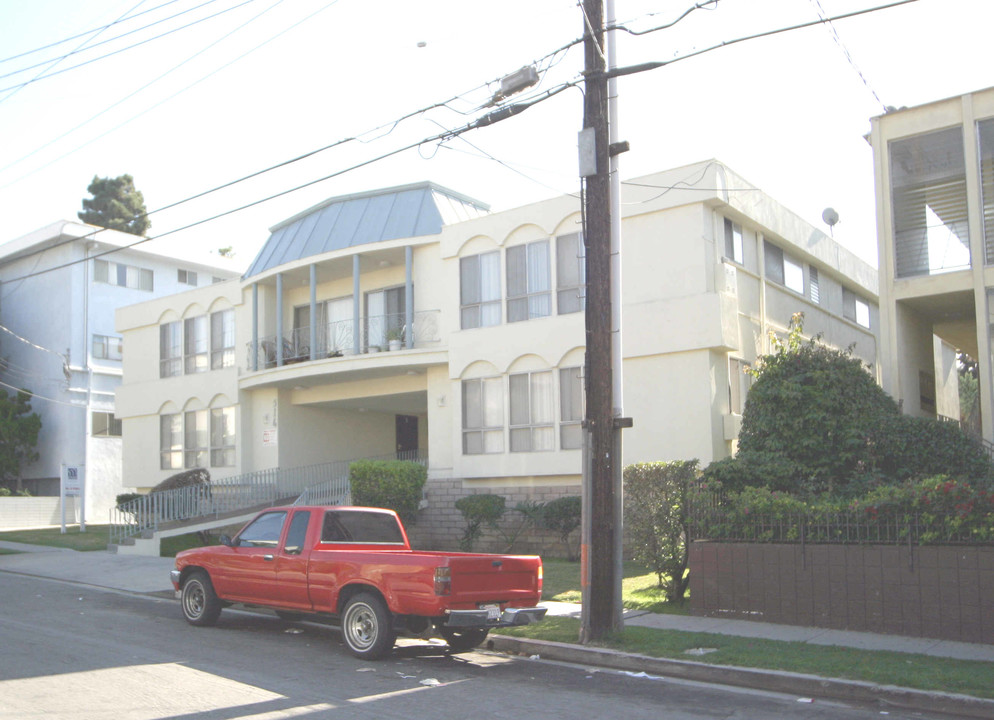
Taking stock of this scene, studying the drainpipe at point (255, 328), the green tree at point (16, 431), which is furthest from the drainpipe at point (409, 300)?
the green tree at point (16, 431)

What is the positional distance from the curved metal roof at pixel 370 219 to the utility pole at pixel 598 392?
41.7ft

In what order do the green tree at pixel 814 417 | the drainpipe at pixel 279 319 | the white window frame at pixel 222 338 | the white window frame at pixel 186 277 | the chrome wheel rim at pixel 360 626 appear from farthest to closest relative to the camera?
1. the white window frame at pixel 186 277
2. the white window frame at pixel 222 338
3. the drainpipe at pixel 279 319
4. the green tree at pixel 814 417
5. the chrome wheel rim at pixel 360 626

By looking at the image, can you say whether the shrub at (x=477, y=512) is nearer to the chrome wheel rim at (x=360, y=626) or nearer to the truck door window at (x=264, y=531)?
the truck door window at (x=264, y=531)

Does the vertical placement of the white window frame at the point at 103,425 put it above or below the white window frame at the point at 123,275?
below

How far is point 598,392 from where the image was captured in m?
10.5

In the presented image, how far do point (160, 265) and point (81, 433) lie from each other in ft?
28.2

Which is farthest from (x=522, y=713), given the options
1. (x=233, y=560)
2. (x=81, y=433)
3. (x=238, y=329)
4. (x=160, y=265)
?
(x=160, y=265)

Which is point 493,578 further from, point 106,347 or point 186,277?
point 186,277

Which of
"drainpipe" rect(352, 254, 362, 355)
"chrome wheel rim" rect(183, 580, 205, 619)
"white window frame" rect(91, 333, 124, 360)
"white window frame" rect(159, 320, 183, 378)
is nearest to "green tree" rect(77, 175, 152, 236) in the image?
"white window frame" rect(91, 333, 124, 360)

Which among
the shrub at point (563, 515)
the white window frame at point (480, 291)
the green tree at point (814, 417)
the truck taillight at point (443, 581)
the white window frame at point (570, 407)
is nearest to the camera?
the truck taillight at point (443, 581)

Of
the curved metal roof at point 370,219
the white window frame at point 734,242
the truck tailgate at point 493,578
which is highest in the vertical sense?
the curved metal roof at point 370,219

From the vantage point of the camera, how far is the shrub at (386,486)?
2112cm

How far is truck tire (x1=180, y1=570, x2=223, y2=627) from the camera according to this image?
11.8m

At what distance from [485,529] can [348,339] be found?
6925 millimetres
